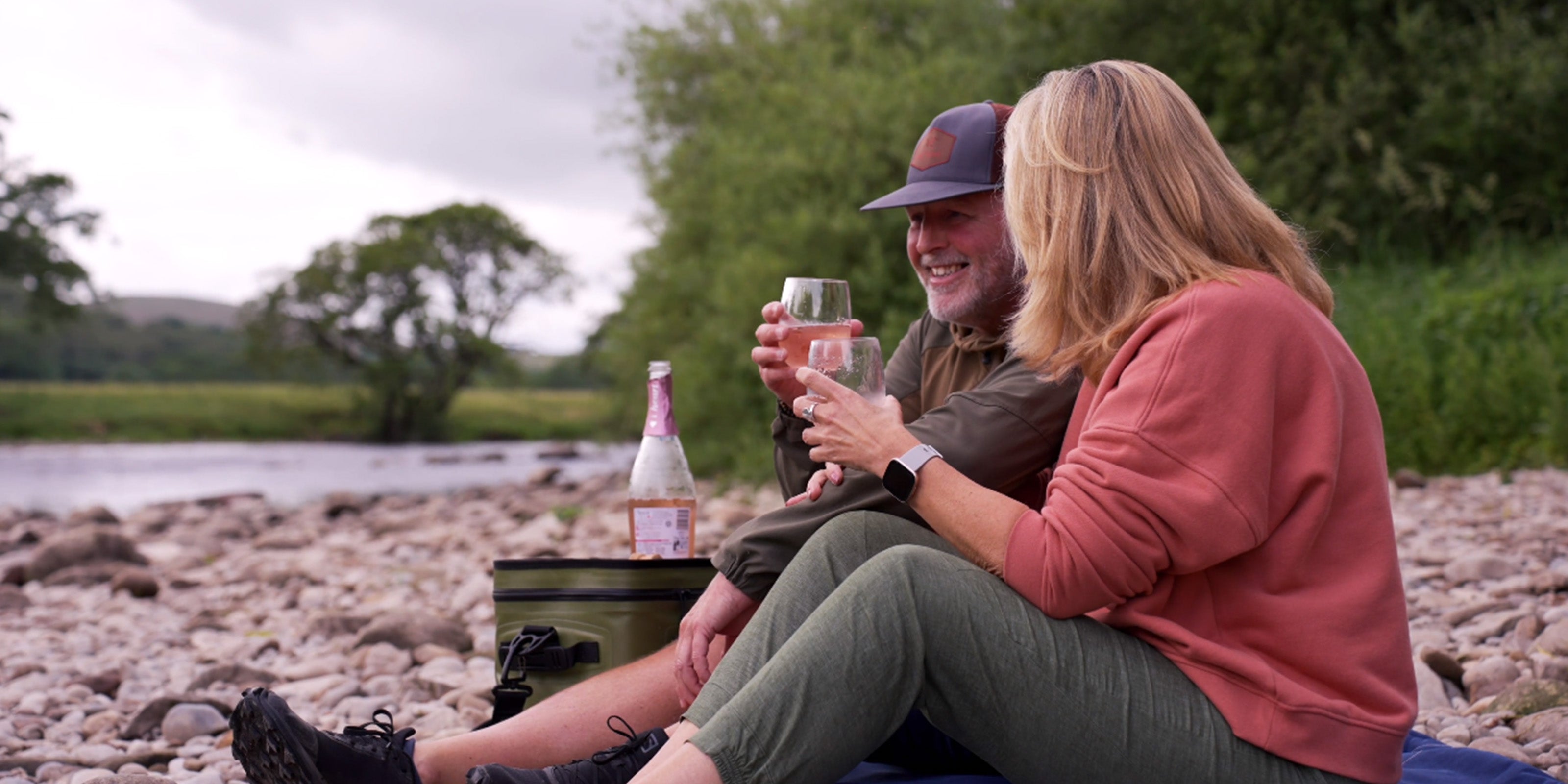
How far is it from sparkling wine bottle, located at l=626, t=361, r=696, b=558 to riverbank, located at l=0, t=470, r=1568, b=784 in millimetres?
931

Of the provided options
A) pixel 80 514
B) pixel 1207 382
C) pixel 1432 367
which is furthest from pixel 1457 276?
pixel 80 514

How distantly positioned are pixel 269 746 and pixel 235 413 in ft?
169

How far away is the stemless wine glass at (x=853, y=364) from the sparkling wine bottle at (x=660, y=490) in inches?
39.5

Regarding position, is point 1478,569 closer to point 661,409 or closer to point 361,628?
point 661,409

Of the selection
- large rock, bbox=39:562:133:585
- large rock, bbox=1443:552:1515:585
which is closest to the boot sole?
large rock, bbox=1443:552:1515:585

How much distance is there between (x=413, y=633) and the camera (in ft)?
16.3

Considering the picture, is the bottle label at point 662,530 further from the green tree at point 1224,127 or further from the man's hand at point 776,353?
the green tree at point 1224,127

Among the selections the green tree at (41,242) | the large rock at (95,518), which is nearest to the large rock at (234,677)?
the large rock at (95,518)

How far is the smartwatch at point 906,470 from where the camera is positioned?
1.92 meters

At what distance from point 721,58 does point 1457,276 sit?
9177 mm

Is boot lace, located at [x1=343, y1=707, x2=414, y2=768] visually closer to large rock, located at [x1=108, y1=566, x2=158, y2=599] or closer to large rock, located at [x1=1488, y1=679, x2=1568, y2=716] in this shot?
large rock, located at [x1=1488, y1=679, x2=1568, y2=716]

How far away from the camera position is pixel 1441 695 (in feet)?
11.2

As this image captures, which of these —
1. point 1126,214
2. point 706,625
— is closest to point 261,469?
point 706,625

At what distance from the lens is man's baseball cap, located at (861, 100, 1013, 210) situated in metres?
2.74
